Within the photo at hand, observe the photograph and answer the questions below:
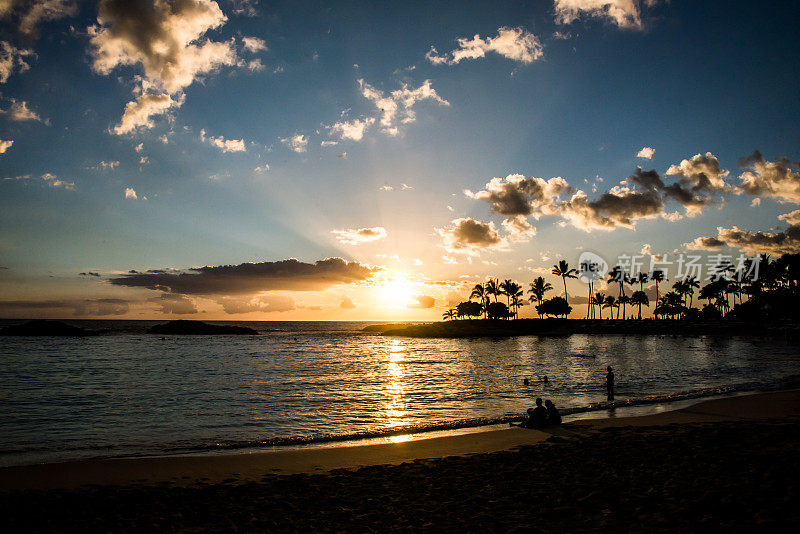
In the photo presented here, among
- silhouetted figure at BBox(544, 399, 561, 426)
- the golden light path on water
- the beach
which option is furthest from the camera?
the golden light path on water

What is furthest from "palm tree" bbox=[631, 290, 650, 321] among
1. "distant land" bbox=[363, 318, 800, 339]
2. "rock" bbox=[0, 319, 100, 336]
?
"rock" bbox=[0, 319, 100, 336]

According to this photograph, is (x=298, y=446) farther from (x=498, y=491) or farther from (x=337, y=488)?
(x=498, y=491)

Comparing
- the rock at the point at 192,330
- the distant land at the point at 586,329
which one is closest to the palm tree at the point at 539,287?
the distant land at the point at 586,329

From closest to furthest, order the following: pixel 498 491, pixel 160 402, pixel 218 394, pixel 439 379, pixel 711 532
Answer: pixel 711 532 < pixel 498 491 < pixel 160 402 < pixel 218 394 < pixel 439 379

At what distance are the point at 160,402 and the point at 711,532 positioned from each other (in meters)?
24.0

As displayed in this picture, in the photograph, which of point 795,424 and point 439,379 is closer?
point 795,424

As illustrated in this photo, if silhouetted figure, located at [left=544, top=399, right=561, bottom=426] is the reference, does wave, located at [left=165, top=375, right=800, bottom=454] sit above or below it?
below

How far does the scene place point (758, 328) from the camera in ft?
310

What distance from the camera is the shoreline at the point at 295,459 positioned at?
420 inches

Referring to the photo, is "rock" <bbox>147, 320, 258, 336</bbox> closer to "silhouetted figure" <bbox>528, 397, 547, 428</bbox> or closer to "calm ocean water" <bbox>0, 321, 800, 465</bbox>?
"calm ocean water" <bbox>0, 321, 800, 465</bbox>

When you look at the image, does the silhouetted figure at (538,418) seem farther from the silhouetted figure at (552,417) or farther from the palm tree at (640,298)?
the palm tree at (640,298)

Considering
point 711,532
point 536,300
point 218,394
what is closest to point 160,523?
point 711,532

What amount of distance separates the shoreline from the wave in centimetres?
86

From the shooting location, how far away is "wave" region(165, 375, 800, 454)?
14.4m
